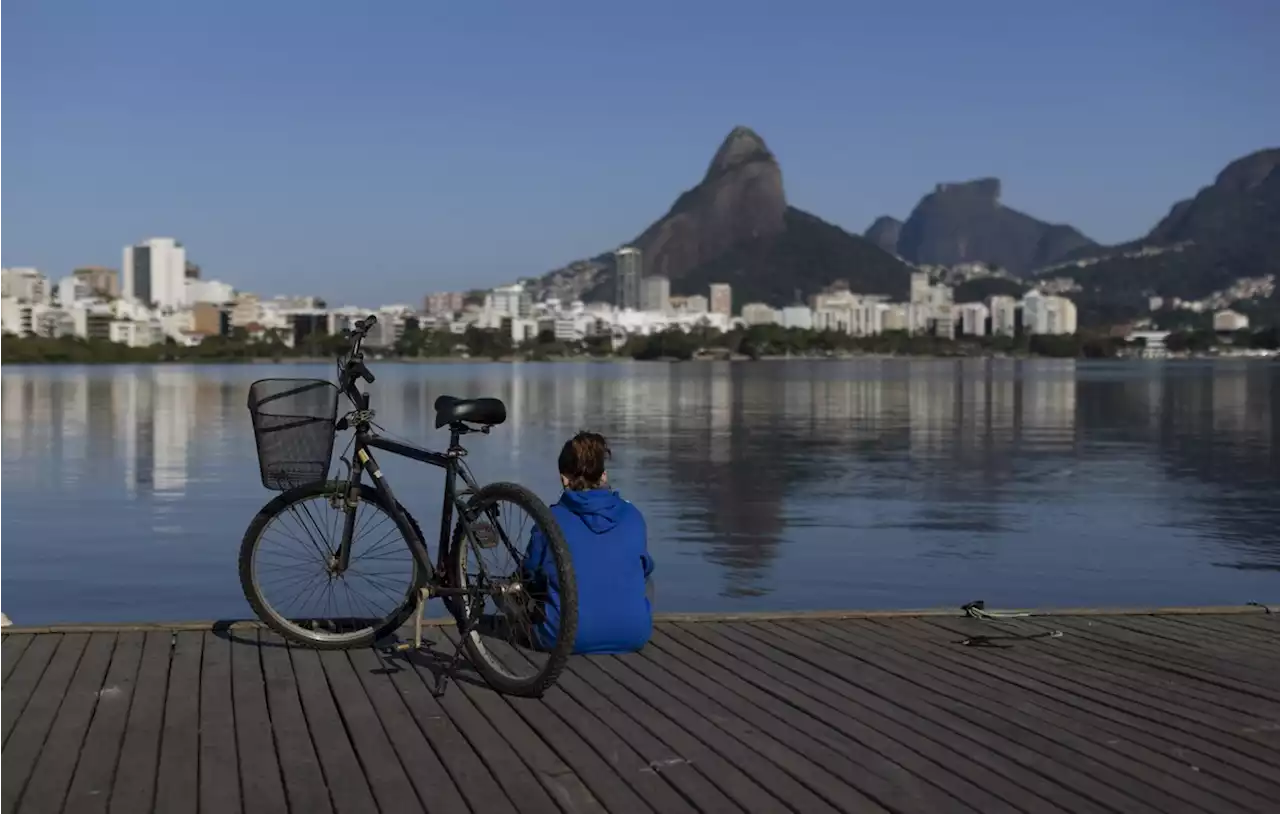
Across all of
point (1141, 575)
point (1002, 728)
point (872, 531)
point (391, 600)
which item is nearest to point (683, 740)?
point (1002, 728)

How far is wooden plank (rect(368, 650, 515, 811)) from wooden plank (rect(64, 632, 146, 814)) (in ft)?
2.76

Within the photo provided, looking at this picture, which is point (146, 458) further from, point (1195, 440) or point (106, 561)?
point (1195, 440)

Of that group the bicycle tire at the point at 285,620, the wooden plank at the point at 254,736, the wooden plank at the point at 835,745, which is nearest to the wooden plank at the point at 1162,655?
the wooden plank at the point at 835,745

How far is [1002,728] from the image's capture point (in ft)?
16.1

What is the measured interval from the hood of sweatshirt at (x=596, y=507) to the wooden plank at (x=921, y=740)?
0.86m

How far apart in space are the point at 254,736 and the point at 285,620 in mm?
1355

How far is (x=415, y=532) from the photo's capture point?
5711 mm

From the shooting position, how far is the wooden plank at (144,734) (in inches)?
160

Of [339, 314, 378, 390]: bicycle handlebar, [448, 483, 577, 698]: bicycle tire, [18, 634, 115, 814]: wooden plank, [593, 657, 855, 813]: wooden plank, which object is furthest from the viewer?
[339, 314, 378, 390]: bicycle handlebar

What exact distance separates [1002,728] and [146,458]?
77.4ft

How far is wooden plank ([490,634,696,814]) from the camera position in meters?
4.08

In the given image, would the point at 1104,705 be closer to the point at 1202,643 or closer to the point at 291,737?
the point at 1202,643

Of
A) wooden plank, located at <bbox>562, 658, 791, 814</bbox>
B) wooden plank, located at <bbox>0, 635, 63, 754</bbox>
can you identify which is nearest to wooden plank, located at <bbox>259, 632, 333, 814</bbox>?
wooden plank, located at <bbox>0, 635, 63, 754</bbox>

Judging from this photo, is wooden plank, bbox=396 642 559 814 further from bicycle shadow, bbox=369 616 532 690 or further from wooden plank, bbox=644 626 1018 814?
wooden plank, bbox=644 626 1018 814
